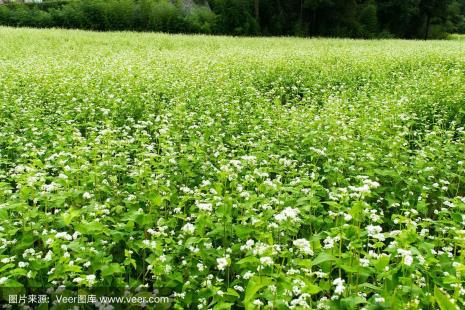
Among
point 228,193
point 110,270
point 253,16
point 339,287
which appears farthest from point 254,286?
point 253,16

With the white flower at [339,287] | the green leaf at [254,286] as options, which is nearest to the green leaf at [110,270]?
the green leaf at [254,286]

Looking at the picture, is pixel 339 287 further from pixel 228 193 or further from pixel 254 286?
pixel 228 193

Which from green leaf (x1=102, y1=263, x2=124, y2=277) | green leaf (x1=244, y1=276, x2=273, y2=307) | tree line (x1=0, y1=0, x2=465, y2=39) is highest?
tree line (x1=0, y1=0, x2=465, y2=39)

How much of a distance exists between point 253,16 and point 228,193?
157 ft

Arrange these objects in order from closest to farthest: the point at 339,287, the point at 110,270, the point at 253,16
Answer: the point at 339,287 → the point at 110,270 → the point at 253,16

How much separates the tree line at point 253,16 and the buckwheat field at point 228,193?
29.7 meters

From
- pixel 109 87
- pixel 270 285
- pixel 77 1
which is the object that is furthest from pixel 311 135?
pixel 77 1

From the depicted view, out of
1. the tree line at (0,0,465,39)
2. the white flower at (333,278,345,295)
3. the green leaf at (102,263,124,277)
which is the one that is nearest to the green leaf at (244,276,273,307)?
the white flower at (333,278,345,295)

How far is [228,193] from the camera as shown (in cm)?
482

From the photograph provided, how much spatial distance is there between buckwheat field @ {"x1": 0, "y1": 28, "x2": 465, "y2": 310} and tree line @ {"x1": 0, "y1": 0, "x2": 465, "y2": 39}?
29740 millimetres

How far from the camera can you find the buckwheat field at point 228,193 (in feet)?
10.9

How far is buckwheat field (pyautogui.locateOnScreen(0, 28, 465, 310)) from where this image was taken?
3.32 meters

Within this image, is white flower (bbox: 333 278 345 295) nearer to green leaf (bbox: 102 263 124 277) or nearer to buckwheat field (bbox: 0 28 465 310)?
buckwheat field (bbox: 0 28 465 310)

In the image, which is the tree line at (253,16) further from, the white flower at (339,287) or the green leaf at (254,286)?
the white flower at (339,287)
